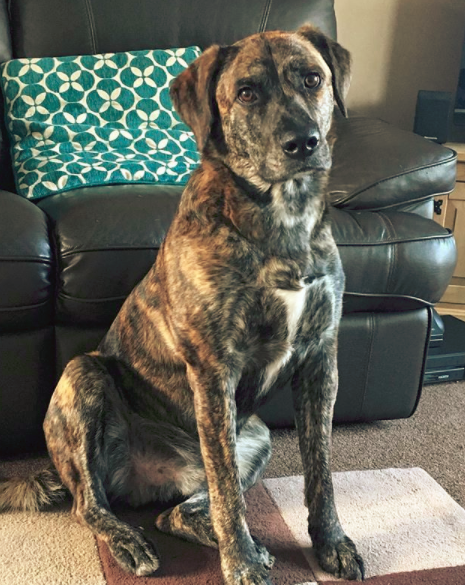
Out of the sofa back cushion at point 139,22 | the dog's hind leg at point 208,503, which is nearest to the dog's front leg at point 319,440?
the dog's hind leg at point 208,503

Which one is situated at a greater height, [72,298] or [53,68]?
[53,68]

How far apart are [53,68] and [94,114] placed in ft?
0.66

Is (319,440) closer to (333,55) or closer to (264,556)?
(264,556)

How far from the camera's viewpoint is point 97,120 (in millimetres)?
2322

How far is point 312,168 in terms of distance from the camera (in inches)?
51.8

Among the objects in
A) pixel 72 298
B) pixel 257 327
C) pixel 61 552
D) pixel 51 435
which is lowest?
pixel 61 552

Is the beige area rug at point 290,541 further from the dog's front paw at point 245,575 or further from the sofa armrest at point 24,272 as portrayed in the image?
the sofa armrest at point 24,272

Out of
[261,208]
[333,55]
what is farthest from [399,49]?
[261,208]

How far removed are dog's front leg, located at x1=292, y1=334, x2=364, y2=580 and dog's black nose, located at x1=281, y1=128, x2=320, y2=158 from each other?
395 mm

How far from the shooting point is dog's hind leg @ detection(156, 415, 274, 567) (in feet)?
4.93

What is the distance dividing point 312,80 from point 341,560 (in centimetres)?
93

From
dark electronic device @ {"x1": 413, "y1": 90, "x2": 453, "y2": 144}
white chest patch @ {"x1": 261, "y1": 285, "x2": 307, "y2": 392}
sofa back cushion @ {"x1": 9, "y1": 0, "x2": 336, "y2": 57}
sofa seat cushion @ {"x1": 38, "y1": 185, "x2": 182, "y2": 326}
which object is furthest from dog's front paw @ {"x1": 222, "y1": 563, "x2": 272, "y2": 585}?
dark electronic device @ {"x1": 413, "y1": 90, "x2": 453, "y2": 144}

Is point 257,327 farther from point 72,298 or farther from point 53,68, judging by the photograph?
point 53,68

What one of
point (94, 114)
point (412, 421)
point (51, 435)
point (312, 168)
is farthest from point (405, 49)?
point (51, 435)
